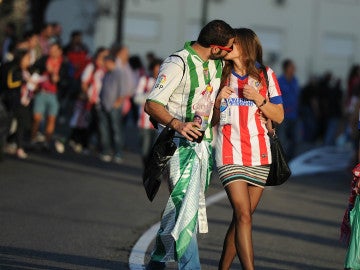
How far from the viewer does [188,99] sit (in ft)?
25.4

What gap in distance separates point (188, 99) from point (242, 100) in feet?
1.18

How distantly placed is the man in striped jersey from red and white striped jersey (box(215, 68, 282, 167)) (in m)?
0.11

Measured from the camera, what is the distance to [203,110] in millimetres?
7605

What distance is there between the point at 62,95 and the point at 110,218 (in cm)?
920

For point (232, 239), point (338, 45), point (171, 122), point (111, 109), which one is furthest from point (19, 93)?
point (338, 45)

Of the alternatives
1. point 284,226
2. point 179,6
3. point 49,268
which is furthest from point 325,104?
point 179,6

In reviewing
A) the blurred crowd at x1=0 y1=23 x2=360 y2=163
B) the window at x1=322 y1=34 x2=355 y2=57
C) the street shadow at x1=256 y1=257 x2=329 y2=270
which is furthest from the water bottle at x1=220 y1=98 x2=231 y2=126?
the window at x1=322 y1=34 x2=355 y2=57

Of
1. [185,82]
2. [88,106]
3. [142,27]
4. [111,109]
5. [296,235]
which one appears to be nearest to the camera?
[185,82]

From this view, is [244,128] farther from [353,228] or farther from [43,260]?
[43,260]

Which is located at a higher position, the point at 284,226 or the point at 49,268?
the point at 49,268

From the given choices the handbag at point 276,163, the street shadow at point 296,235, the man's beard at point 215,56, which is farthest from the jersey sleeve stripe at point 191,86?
the street shadow at point 296,235

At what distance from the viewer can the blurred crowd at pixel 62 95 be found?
1755 cm

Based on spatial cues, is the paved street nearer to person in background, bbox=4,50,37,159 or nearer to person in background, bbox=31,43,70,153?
person in background, bbox=4,50,37,159

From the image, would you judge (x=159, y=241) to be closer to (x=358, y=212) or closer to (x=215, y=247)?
(x=358, y=212)
